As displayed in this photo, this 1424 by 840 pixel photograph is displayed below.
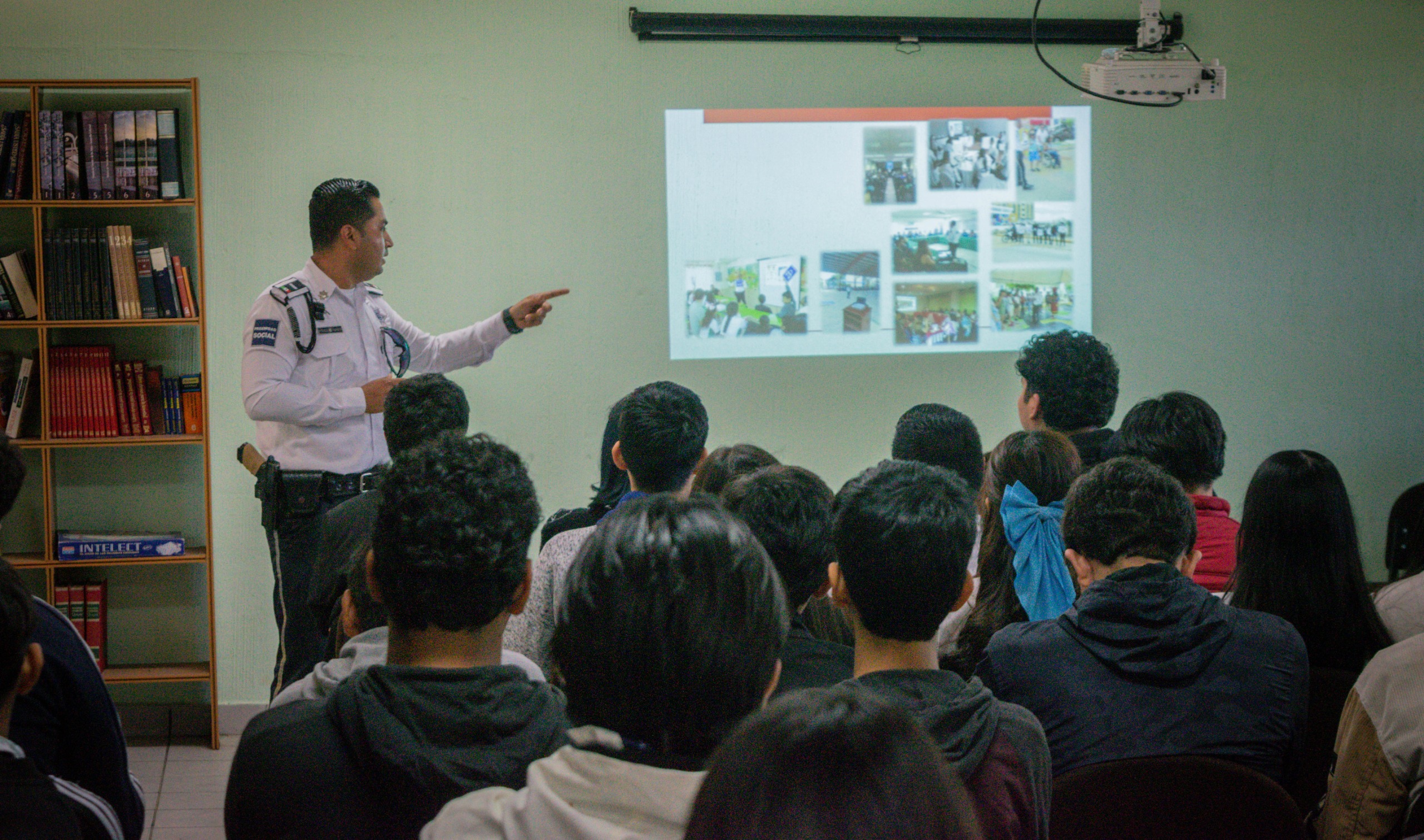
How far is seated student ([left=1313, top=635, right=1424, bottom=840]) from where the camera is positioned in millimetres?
1501

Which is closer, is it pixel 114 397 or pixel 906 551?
pixel 906 551

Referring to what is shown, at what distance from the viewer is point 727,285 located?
4062 mm

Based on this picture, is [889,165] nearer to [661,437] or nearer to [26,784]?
[661,437]

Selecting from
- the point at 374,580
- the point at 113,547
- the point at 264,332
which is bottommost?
the point at 113,547

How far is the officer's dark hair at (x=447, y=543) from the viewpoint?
1.24m

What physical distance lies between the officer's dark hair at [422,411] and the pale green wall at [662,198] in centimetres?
162

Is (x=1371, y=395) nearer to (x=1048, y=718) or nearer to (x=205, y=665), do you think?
(x=1048, y=718)

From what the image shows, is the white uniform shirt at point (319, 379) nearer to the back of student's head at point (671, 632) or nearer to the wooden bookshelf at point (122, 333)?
the wooden bookshelf at point (122, 333)

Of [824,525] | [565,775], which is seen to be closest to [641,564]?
[565,775]

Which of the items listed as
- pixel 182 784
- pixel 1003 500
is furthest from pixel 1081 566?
pixel 182 784

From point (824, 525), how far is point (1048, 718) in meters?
0.41

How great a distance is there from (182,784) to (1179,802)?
303 cm

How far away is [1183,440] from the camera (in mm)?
2432

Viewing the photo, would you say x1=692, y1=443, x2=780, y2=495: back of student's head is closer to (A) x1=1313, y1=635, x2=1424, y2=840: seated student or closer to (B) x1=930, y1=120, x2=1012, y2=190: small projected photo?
(A) x1=1313, y1=635, x2=1424, y2=840: seated student
